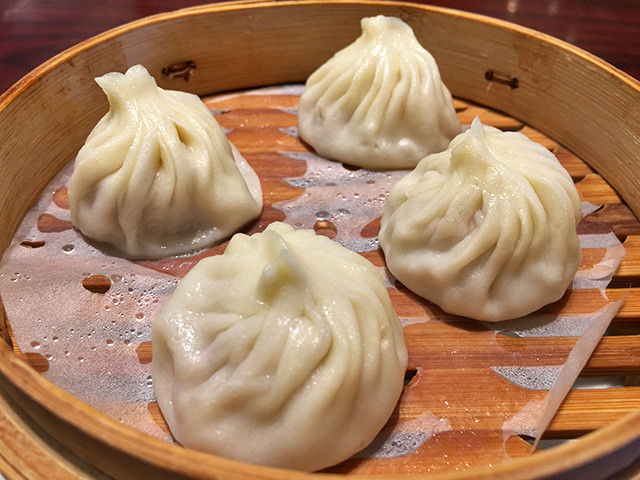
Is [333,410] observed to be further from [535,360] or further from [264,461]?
[535,360]

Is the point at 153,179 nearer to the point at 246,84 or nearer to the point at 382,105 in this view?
the point at 382,105

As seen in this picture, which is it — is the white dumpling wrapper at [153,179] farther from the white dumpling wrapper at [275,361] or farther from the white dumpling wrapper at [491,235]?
the white dumpling wrapper at [491,235]

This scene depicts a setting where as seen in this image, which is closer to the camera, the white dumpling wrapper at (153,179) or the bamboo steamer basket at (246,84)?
the bamboo steamer basket at (246,84)

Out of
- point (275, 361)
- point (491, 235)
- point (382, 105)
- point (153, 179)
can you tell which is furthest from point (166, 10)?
point (275, 361)

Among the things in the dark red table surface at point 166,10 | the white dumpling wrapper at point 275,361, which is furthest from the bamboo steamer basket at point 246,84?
the dark red table surface at point 166,10

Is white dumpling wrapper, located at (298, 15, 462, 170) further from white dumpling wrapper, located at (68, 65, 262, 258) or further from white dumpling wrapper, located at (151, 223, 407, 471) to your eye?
white dumpling wrapper, located at (151, 223, 407, 471)

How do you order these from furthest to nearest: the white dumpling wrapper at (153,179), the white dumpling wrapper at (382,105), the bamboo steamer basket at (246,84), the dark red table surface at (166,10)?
the dark red table surface at (166,10), the white dumpling wrapper at (382,105), the white dumpling wrapper at (153,179), the bamboo steamer basket at (246,84)
